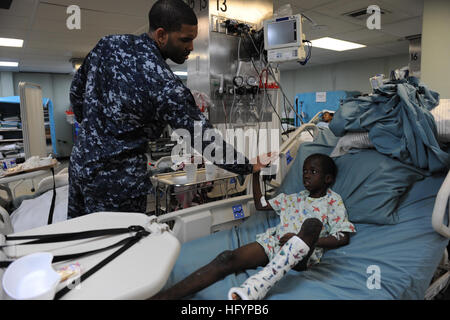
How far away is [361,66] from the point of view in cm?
882

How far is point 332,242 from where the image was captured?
61.4 inches

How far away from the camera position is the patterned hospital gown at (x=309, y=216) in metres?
1.58

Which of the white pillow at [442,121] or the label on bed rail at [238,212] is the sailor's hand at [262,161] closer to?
the label on bed rail at [238,212]

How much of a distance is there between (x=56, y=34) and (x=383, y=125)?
17.4 feet

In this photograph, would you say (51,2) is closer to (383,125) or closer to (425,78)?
(383,125)

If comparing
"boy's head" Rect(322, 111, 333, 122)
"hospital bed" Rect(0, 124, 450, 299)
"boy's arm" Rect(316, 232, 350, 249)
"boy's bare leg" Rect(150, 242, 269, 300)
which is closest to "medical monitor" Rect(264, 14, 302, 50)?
"boy's head" Rect(322, 111, 333, 122)

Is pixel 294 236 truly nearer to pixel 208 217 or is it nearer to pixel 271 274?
pixel 271 274

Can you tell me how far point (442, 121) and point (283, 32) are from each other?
1.40 meters

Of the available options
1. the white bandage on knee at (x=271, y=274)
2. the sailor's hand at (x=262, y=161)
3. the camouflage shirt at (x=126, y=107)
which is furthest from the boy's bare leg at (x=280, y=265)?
the camouflage shirt at (x=126, y=107)

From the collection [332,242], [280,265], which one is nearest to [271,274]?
[280,265]

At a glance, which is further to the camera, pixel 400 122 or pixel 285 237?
pixel 400 122

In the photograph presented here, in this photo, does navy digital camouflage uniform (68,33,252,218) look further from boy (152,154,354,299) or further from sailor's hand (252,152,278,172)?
boy (152,154,354,299)

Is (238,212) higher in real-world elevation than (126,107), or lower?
lower
